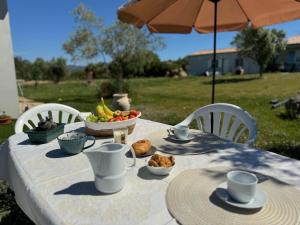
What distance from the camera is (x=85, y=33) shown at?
34.0 feet

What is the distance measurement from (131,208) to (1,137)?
4159 mm

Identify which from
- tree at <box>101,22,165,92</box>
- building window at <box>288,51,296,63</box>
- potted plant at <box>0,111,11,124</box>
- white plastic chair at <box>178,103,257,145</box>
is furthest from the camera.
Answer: building window at <box>288,51,296,63</box>

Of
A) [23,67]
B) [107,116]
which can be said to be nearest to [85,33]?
[107,116]

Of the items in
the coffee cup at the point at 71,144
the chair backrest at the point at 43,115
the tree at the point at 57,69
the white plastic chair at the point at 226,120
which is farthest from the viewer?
the tree at the point at 57,69

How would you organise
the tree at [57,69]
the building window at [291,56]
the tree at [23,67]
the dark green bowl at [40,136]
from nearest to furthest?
the dark green bowl at [40,136] → the tree at [23,67] → the tree at [57,69] → the building window at [291,56]

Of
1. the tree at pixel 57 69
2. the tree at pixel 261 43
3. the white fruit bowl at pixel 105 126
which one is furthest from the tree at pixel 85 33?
the tree at pixel 261 43

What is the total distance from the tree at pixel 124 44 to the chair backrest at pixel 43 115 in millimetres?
7585

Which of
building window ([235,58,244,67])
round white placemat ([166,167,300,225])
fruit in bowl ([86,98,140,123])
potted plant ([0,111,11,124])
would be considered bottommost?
potted plant ([0,111,11,124])

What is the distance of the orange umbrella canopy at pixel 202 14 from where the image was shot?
2.37 metres

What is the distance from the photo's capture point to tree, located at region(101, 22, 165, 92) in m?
10.3

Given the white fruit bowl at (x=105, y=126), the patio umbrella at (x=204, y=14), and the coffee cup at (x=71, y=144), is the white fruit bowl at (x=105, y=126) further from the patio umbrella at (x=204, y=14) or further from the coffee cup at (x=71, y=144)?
the patio umbrella at (x=204, y=14)

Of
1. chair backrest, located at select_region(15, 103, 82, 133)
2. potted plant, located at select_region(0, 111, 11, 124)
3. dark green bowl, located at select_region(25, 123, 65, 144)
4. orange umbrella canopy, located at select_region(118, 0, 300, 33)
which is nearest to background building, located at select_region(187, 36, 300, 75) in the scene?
orange umbrella canopy, located at select_region(118, 0, 300, 33)

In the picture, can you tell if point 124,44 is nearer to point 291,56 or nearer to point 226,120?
point 226,120

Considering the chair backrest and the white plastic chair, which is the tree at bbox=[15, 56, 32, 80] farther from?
the white plastic chair
